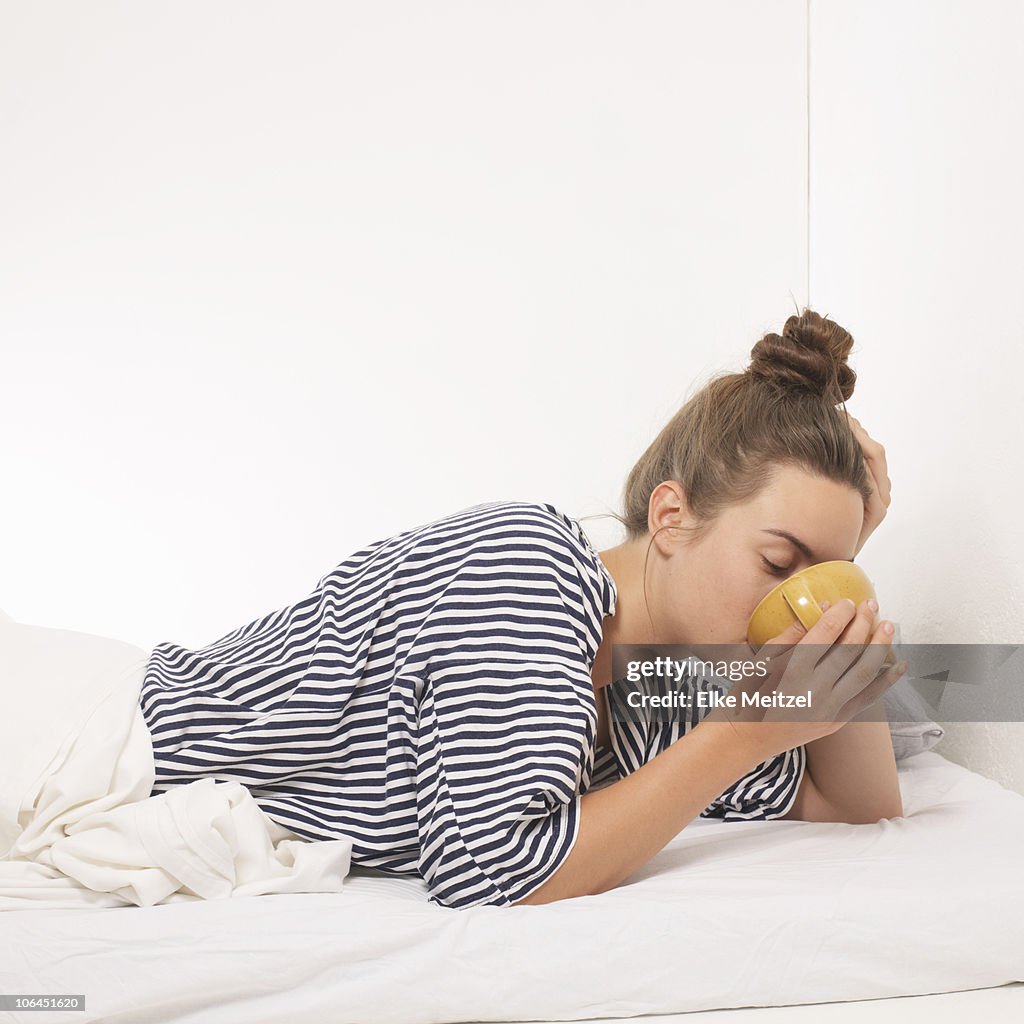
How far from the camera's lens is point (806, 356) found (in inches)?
42.8

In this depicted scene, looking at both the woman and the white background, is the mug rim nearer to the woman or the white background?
the woman

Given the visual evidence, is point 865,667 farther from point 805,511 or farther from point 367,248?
point 367,248

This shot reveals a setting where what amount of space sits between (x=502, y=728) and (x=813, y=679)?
0.27 m

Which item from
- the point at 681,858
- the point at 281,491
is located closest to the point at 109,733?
the point at 681,858

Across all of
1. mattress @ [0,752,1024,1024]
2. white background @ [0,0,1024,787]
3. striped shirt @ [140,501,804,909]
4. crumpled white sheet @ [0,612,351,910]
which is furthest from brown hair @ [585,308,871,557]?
white background @ [0,0,1024,787]

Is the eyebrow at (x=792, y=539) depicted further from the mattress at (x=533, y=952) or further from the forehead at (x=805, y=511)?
the mattress at (x=533, y=952)

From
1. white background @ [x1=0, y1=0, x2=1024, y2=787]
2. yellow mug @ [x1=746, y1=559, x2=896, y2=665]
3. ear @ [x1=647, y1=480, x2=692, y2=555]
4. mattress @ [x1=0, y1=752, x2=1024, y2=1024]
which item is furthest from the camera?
white background @ [x1=0, y1=0, x2=1024, y2=787]

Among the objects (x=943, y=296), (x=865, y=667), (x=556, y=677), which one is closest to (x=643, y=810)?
(x=556, y=677)

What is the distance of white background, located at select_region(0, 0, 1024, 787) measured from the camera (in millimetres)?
2064

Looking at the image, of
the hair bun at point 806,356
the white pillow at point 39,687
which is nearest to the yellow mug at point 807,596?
the hair bun at point 806,356

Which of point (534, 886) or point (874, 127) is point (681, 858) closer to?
point (534, 886)

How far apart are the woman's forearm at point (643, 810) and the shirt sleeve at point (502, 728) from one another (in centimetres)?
2

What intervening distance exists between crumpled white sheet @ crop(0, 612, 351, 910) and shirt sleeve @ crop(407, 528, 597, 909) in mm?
116

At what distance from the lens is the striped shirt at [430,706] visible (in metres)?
0.83
